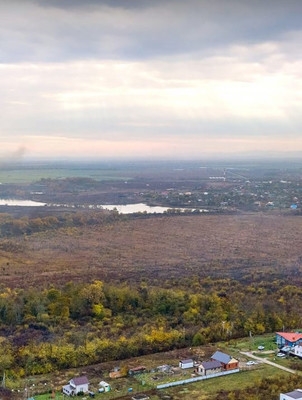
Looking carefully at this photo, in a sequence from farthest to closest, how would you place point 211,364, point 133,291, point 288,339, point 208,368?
point 133,291 < point 288,339 < point 211,364 < point 208,368

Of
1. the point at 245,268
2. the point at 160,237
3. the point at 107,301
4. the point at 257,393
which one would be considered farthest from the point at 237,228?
the point at 257,393

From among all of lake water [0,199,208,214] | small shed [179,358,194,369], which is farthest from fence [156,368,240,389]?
lake water [0,199,208,214]

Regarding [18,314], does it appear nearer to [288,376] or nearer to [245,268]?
[288,376]

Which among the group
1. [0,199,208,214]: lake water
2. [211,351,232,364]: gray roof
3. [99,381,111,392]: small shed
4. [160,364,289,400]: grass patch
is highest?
[0,199,208,214]: lake water

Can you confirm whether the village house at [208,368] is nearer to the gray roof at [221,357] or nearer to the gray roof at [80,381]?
the gray roof at [221,357]

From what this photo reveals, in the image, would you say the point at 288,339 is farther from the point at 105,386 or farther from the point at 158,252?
the point at 158,252

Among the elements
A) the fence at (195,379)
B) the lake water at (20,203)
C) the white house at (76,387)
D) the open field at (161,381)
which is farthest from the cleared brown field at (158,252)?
the lake water at (20,203)

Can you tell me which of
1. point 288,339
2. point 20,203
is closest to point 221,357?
point 288,339

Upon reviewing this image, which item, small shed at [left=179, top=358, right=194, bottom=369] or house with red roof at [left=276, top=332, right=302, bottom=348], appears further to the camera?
house with red roof at [left=276, top=332, right=302, bottom=348]

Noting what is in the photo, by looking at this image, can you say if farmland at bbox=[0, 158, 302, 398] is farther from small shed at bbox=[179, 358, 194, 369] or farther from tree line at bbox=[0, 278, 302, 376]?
small shed at bbox=[179, 358, 194, 369]
